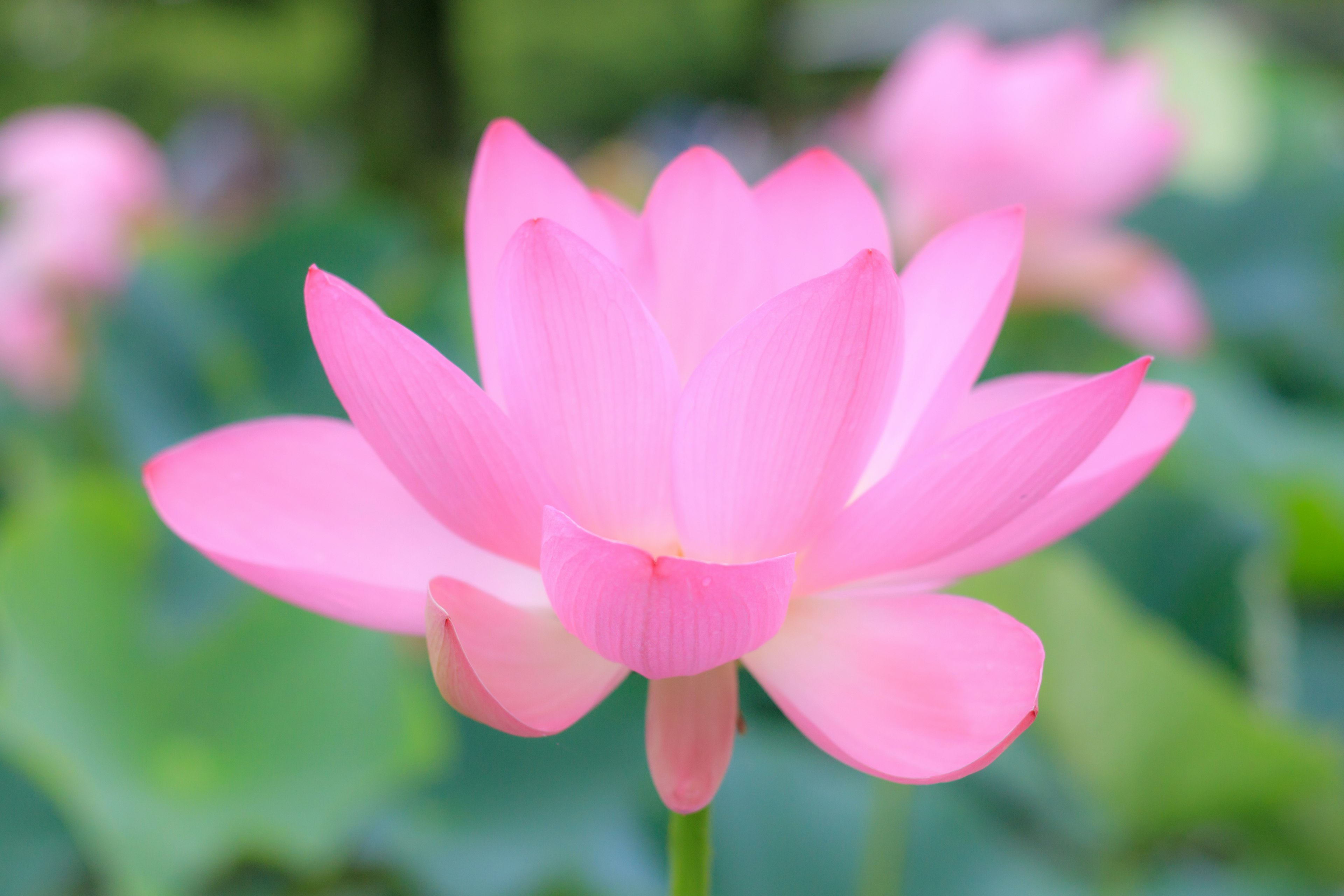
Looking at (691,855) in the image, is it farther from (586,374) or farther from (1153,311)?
(1153,311)

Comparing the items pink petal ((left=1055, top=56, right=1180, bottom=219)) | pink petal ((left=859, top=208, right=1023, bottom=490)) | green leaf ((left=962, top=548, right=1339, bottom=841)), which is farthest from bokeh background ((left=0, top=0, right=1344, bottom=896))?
pink petal ((left=859, top=208, right=1023, bottom=490))

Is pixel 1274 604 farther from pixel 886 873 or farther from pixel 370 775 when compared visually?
pixel 370 775

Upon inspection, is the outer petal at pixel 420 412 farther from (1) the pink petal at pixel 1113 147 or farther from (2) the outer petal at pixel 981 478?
(1) the pink petal at pixel 1113 147

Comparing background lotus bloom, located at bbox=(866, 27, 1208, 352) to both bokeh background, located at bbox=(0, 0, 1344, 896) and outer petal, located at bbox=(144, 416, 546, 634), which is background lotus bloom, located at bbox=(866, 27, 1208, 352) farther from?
outer petal, located at bbox=(144, 416, 546, 634)

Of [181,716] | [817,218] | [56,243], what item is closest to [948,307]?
[817,218]

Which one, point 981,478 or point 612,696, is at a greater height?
point 981,478

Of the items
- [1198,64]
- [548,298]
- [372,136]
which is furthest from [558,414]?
[372,136]

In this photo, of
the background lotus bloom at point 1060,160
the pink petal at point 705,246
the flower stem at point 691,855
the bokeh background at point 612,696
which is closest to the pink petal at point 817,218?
the pink petal at point 705,246
